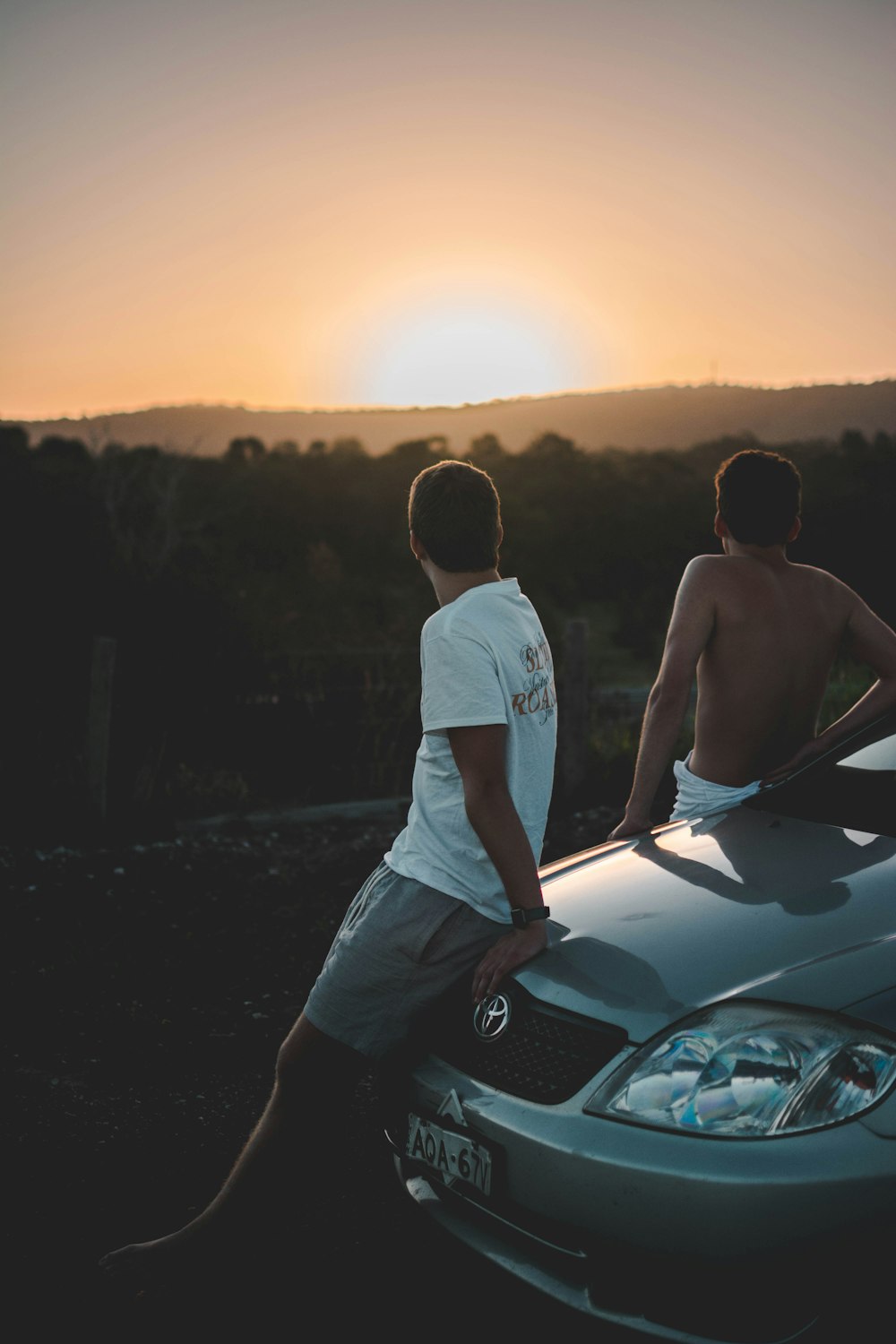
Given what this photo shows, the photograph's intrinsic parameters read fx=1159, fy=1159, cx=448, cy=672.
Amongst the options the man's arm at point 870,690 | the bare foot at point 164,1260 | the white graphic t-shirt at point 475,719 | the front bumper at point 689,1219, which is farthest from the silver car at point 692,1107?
the man's arm at point 870,690

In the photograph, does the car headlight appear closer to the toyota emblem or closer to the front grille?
the front grille

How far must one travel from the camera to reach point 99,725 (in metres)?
8.07

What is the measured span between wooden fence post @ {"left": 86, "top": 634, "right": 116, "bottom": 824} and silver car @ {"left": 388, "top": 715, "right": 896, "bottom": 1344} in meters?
5.93

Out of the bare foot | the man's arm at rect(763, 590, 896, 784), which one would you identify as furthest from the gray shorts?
the man's arm at rect(763, 590, 896, 784)

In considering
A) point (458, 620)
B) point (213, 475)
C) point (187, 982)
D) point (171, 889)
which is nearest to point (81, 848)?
point (171, 889)

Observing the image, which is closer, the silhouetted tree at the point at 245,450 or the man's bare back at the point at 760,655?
the man's bare back at the point at 760,655

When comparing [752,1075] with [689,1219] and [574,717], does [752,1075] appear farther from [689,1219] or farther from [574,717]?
[574,717]

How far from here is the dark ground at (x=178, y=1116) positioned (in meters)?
2.53

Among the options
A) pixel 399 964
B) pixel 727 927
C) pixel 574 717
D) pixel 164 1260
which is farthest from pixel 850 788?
pixel 574 717

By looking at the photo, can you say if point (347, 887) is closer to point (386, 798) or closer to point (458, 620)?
point (386, 798)

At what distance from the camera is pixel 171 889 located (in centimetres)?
637

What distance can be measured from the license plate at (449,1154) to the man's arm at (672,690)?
1.16 m

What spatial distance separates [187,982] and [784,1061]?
3.49 m

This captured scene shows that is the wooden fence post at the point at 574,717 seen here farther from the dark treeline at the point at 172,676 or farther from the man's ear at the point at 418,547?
the man's ear at the point at 418,547
